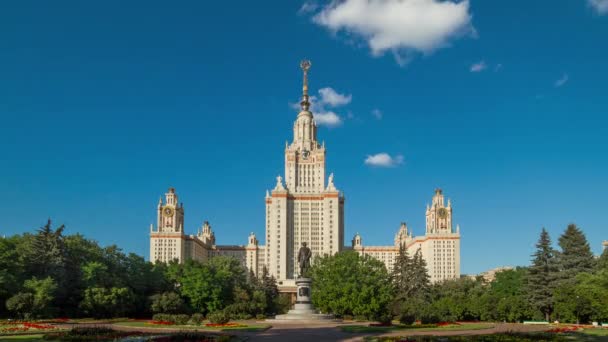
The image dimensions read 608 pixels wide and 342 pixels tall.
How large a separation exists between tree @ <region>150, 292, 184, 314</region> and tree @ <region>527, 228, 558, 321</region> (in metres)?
40.8

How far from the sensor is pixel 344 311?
70438 mm

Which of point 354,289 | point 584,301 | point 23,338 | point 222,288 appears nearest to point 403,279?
point 354,289

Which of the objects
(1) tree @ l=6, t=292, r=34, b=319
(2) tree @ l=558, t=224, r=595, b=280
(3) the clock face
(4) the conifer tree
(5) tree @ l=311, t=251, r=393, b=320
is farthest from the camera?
(3) the clock face

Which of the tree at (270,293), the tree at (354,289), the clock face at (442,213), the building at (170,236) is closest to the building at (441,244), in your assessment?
the clock face at (442,213)

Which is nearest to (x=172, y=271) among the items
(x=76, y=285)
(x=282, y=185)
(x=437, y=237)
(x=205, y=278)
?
(x=205, y=278)

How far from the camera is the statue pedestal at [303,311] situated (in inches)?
2074

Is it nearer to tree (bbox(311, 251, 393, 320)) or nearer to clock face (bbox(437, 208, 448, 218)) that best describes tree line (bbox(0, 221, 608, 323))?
tree (bbox(311, 251, 393, 320))

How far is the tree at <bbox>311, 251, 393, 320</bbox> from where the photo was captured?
6919 centimetres

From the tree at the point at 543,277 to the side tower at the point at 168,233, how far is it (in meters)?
123

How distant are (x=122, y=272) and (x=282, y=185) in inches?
4542

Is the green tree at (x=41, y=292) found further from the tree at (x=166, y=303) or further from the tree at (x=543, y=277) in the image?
the tree at (x=543, y=277)

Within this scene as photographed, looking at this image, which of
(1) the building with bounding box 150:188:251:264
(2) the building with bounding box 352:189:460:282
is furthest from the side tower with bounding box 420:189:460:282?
(1) the building with bounding box 150:188:251:264

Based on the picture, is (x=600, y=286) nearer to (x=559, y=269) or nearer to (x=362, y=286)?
(x=559, y=269)

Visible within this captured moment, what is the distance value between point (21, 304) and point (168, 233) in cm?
12793
